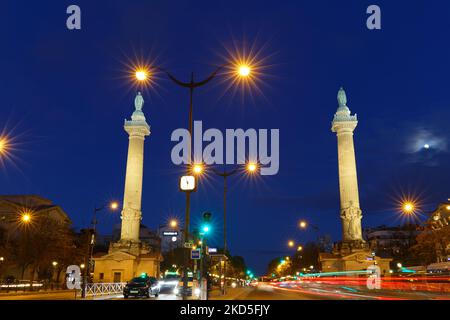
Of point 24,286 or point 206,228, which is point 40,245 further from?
point 206,228

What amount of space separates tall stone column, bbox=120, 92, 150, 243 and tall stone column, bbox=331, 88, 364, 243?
32.9m

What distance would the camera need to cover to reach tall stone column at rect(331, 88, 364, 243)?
2783 inches

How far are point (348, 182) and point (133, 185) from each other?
114 feet

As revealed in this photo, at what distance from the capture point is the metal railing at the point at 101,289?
36750 mm

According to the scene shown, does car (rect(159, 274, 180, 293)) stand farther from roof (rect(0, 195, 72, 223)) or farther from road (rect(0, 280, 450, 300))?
roof (rect(0, 195, 72, 223))

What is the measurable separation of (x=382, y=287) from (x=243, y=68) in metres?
35.8

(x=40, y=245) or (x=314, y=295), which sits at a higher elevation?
(x=40, y=245)

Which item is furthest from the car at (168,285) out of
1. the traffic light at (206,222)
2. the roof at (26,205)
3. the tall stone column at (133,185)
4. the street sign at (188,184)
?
the roof at (26,205)

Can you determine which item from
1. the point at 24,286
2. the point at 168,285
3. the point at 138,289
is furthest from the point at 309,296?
the point at 24,286

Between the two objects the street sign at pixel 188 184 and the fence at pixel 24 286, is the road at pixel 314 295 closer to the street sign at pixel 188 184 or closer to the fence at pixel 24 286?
the fence at pixel 24 286

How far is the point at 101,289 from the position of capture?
126ft

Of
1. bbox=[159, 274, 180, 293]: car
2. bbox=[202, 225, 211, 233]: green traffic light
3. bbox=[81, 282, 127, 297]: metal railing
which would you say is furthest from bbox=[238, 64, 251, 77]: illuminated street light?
bbox=[159, 274, 180, 293]: car
